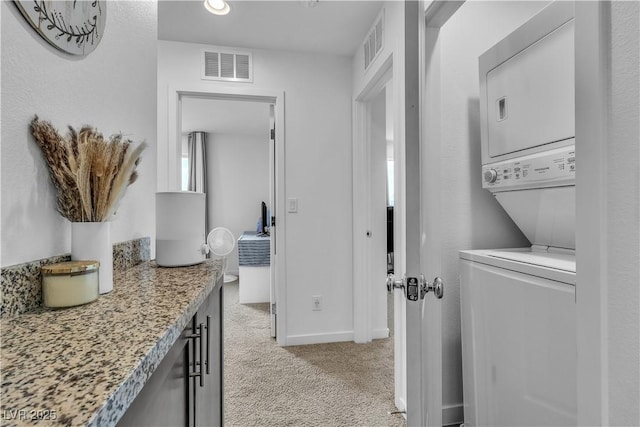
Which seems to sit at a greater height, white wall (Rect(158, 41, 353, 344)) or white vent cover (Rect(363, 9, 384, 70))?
white vent cover (Rect(363, 9, 384, 70))

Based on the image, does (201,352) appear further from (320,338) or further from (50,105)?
(320,338)

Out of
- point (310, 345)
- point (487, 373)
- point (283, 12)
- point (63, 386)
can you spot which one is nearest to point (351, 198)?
point (310, 345)

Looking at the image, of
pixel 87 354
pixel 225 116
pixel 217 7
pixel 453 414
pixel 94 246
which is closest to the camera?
pixel 87 354

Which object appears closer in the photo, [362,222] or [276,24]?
[276,24]

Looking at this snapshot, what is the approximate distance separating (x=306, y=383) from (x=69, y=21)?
2.05m

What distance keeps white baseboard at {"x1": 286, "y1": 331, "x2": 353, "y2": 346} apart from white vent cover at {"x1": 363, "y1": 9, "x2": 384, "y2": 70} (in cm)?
218

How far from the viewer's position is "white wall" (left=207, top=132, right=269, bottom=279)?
17.6 feet

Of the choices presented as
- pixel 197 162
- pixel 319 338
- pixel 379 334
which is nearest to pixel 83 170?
pixel 319 338

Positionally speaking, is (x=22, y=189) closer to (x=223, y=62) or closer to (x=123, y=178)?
(x=123, y=178)

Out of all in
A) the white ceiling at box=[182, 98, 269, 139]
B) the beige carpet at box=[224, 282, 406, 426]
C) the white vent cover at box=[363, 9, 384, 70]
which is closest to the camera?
the beige carpet at box=[224, 282, 406, 426]

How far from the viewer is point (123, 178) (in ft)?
2.77

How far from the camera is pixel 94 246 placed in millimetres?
778

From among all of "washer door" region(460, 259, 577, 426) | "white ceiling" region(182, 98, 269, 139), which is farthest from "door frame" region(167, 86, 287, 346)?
"washer door" region(460, 259, 577, 426)

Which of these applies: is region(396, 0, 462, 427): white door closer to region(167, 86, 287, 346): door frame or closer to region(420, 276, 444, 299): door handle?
region(420, 276, 444, 299): door handle
